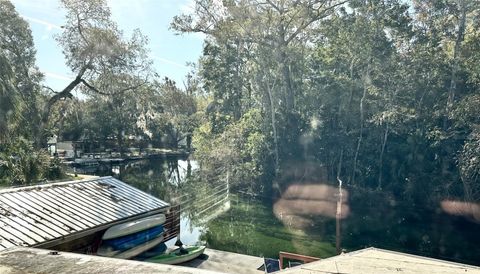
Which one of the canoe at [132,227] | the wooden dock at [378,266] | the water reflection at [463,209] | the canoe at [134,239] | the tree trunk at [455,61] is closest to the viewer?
the wooden dock at [378,266]

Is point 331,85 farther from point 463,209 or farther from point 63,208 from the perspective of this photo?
point 63,208

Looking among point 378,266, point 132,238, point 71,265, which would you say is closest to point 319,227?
point 132,238

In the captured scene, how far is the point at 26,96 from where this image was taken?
4091 cm

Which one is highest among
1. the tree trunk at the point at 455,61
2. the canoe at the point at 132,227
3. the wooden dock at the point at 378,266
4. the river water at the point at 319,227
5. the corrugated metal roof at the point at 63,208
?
the tree trunk at the point at 455,61

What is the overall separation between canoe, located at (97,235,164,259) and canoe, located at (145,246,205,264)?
53 centimetres

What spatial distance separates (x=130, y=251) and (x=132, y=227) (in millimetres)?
1150

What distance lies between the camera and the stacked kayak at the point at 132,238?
43.5 feet

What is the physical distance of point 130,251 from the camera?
14.4 metres

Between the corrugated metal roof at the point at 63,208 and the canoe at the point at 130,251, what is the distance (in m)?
1.05

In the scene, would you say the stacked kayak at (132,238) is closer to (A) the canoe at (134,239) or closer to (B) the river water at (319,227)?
(A) the canoe at (134,239)

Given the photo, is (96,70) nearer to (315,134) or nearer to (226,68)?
(226,68)

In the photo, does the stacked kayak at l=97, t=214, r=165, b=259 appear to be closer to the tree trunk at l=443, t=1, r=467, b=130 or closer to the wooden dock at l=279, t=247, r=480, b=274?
the wooden dock at l=279, t=247, r=480, b=274

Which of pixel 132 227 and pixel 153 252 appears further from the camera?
pixel 153 252

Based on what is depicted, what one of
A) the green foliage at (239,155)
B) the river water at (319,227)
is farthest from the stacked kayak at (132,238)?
the green foliage at (239,155)
